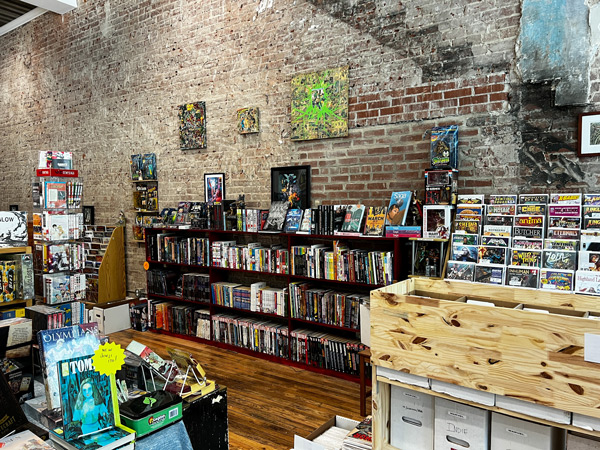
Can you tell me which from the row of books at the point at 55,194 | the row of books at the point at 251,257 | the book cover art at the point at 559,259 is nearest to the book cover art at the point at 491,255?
the book cover art at the point at 559,259

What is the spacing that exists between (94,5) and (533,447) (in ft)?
25.0

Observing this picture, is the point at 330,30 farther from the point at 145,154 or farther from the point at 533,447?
the point at 533,447

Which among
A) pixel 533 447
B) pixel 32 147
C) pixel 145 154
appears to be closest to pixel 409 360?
pixel 533 447

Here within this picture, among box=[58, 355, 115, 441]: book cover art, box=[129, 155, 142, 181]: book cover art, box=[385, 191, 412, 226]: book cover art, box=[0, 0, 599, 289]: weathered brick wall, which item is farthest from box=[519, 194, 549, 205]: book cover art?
box=[129, 155, 142, 181]: book cover art

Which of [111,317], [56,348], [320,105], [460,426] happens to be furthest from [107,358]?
[111,317]

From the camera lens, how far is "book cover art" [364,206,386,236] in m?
3.91

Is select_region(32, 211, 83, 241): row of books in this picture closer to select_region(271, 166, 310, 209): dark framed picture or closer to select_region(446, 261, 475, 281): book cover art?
select_region(271, 166, 310, 209): dark framed picture

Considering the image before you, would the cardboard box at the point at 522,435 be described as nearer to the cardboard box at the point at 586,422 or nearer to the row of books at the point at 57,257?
the cardboard box at the point at 586,422

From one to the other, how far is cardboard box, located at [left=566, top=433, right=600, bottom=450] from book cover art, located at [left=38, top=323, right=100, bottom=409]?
1.97 metres

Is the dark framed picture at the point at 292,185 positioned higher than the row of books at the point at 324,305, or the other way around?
the dark framed picture at the point at 292,185

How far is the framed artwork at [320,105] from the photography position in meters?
4.34

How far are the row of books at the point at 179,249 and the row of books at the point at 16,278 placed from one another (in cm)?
211

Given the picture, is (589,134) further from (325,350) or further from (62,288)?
(62,288)

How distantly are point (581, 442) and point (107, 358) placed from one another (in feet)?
5.91
